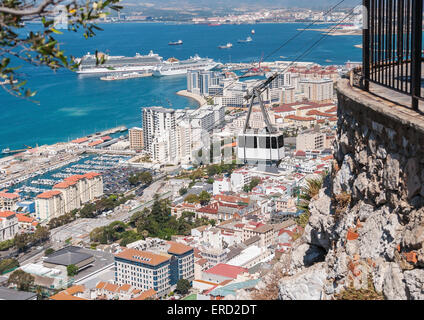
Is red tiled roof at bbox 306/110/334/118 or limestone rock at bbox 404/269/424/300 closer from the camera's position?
limestone rock at bbox 404/269/424/300

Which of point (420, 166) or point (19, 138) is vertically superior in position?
point (420, 166)

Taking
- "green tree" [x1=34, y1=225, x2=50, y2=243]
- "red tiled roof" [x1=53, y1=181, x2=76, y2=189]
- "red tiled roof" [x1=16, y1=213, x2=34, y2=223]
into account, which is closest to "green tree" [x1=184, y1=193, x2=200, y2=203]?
"red tiled roof" [x1=53, y1=181, x2=76, y2=189]

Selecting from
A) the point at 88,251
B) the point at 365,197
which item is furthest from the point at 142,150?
the point at 365,197

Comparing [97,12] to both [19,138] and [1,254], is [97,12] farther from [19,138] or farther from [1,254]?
[19,138]

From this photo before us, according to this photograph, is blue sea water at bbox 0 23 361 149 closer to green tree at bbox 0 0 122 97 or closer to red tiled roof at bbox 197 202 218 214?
red tiled roof at bbox 197 202 218 214

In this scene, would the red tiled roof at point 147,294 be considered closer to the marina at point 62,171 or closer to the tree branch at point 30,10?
the marina at point 62,171

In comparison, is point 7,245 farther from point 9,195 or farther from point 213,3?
point 213,3
